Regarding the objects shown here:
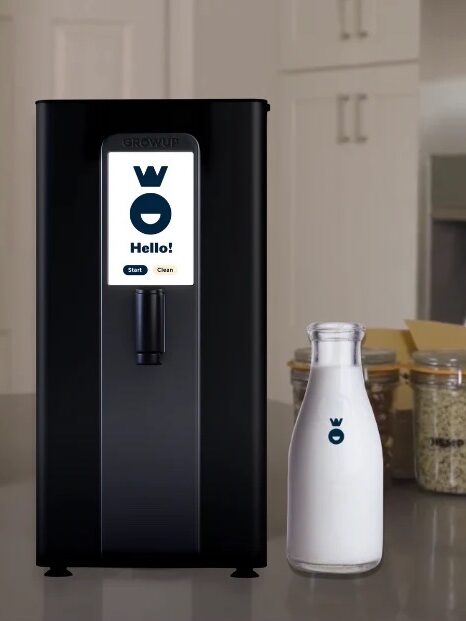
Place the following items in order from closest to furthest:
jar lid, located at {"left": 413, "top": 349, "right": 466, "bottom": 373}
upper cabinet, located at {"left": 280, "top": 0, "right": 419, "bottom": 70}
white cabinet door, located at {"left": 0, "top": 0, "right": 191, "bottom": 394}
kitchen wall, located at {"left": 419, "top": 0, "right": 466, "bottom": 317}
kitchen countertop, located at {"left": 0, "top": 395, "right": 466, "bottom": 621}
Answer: kitchen countertop, located at {"left": 0, "top": 395, "right": 466, "bottom": 621}
jar lid, located at {"left": 413, "top": 349, "right": 466, "bottom": 373}
kitchen wall, located at {"left": 419, "top": 0, "right": 466, "bottom": 317}
upper cabinet, located at {"left": 280, "top": 0, "right": 419, "bottom": 70}
white cabinet door, located at {"left": 0, "top": 0, "right": 191, "bottom": 394}

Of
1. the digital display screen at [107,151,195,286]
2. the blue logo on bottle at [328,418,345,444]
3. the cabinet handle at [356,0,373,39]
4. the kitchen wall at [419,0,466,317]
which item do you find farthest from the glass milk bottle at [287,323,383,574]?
the cabinet handle at [356,0,373,39]

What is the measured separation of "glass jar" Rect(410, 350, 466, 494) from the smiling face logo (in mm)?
359

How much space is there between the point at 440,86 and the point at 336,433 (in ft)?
7.11

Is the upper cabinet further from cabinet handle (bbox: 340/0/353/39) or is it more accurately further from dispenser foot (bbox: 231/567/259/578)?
dispenser foot (bbox: 231/567/259/578)

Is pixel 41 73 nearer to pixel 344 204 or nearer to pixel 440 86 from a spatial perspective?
pixel 344 204

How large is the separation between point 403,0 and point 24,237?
134 centimetres

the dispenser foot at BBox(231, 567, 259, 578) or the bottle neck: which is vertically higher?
the bottle neck

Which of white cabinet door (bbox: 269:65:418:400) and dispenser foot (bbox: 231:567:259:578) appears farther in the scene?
white cabinet door (bbox: 269:65:418:400)

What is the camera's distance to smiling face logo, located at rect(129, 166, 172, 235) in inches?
23.7

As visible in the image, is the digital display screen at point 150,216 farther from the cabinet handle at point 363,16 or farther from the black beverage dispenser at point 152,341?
the cabinet handle at point 363,16

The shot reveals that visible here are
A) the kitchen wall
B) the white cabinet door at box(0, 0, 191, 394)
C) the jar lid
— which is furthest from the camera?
the white cabinet door at box(0, 0, 191, 394)

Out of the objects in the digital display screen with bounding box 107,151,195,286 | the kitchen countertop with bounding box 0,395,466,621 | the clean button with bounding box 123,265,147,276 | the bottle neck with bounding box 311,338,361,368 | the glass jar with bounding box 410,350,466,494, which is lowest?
the kitchen countertop with bounding box 0,395,466,621

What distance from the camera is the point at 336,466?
2.01 feet

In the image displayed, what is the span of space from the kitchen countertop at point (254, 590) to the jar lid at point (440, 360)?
157 millimetres
